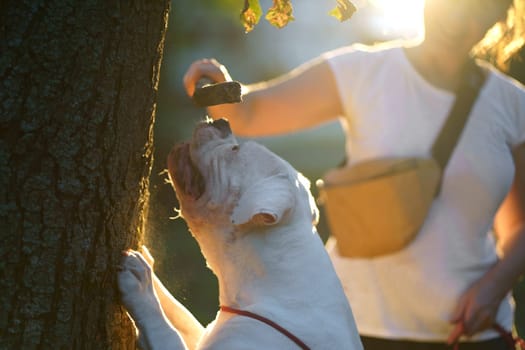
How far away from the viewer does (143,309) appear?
77.6 inches

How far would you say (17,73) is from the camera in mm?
1672

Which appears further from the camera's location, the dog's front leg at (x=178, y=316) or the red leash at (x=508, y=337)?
the red leash at (x=508, y=337)

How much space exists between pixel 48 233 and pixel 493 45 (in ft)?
8.56

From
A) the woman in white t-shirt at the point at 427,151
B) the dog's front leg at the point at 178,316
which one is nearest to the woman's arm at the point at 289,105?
the woman in white t-shirt at the point at 427,151

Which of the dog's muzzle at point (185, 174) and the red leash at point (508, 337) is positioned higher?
the dog's muzzle at point (185, 174)

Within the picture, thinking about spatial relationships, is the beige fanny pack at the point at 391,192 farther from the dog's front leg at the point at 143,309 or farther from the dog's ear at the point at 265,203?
the dog's front leg at the point at 143,309

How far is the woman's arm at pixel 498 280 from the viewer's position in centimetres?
290

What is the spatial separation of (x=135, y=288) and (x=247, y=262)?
352mm

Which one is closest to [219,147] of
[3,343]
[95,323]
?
[95,323]

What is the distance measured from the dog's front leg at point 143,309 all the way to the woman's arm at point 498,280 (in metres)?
1.35

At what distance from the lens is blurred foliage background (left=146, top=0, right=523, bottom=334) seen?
2.60 meters

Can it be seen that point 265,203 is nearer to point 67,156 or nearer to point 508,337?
point 67,156

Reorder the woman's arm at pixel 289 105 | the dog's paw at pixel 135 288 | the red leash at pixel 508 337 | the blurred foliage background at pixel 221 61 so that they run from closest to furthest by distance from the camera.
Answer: the dog's paw at pixel 135 288 < the blurred foliage background at pixel 221 61 < the red leash at pixel 508 337 < the woman's arm at pixel 289 105

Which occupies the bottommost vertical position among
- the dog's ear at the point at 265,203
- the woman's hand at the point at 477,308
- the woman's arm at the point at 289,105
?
the woman's hand at the point at 477,308
